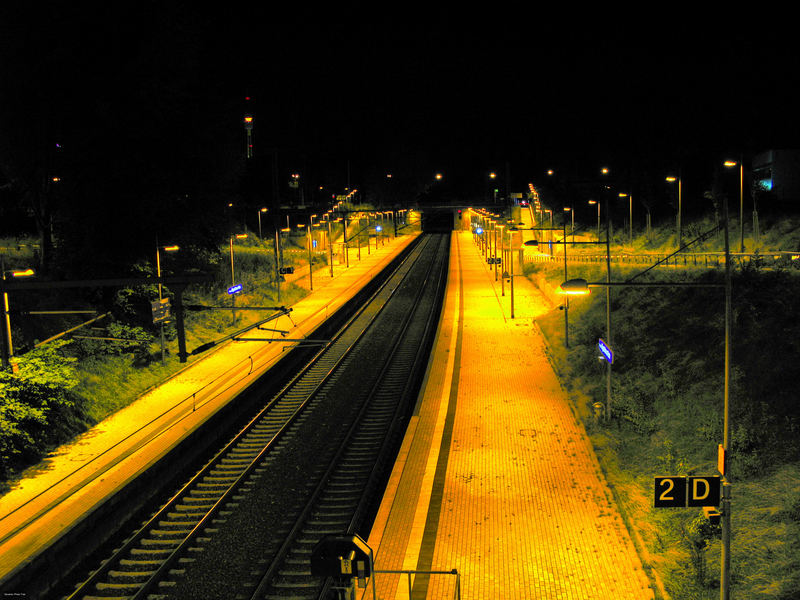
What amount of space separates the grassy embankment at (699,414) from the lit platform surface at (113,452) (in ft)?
36.2

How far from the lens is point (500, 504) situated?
47.5 feet

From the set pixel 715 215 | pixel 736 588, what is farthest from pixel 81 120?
pixel 715 215

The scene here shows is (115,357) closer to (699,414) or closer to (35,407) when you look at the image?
(35,407)

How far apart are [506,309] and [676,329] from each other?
16964 mm

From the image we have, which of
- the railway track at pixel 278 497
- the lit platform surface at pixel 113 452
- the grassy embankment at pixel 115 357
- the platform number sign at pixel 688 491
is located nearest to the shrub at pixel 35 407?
the grassy embankment at pixel 115 357

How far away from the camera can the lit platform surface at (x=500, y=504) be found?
11367mm

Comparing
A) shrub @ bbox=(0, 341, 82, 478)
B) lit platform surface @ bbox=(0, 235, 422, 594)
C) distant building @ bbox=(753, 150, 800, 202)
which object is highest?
distant building @ bbox=(753, 150, 800, 202)

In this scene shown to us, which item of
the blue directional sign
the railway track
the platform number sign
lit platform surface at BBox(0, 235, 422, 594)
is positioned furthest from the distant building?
the platform number sign

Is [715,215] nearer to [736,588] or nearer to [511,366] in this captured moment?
[511,366]

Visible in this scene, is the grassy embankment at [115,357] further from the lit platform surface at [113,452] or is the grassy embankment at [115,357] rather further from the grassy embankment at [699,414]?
the grassy embankment at [699,414]

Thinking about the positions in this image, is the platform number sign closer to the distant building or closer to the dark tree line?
the dark tree line

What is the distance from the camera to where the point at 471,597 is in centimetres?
1086

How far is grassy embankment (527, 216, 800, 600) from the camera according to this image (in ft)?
37.2

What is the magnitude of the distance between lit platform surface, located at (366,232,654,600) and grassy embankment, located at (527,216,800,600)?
2.22ft
